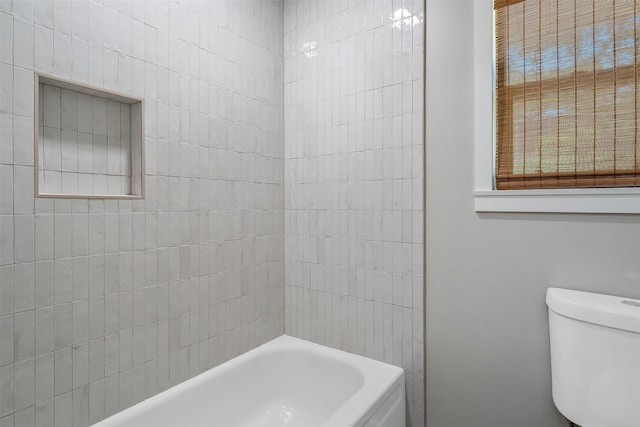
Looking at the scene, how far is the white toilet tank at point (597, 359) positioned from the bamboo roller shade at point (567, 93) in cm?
44

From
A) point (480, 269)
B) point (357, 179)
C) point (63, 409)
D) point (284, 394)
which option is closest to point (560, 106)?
point (480, 269)

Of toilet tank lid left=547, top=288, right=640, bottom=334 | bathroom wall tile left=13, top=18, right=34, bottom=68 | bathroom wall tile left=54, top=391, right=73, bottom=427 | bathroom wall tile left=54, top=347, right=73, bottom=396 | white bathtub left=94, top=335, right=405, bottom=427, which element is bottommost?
white bathtub left=94, top=335, right=405, bottom=427

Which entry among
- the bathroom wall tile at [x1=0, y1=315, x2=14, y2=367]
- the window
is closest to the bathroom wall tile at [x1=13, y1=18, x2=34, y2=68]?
the bathroom wall tile at [x1=0, y1=315, x2=14, y2=367]

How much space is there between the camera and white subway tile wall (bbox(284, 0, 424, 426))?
1.59m

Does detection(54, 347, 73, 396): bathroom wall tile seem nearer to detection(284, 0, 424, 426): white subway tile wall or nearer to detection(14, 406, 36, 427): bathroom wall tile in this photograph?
detection(14, 406, 36, 427): bathroom wall tile

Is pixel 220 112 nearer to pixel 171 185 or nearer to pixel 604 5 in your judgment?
pixel 171 185

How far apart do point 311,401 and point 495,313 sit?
1.00m

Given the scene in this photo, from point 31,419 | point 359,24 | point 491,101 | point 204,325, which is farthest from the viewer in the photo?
point 359,24

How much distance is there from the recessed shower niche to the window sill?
141 cm

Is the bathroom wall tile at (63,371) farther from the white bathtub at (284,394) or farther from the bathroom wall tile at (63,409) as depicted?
the white bathtub at (284,394)

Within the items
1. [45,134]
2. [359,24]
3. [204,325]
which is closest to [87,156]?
[45,134]

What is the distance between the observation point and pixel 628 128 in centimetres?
117

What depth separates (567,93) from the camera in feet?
4.16

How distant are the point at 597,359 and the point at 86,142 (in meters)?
1.90
